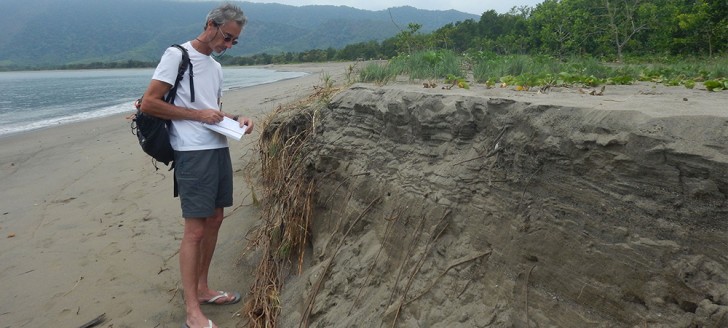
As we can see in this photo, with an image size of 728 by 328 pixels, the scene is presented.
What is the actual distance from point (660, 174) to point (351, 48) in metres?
59.9

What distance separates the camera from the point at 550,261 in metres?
2.28

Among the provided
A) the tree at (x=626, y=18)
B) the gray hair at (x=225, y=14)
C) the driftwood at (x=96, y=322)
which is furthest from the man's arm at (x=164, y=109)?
the tree at (x=626, y=18)

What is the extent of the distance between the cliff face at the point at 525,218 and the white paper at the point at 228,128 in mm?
826

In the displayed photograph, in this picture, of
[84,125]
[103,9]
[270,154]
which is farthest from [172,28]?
[270,154]

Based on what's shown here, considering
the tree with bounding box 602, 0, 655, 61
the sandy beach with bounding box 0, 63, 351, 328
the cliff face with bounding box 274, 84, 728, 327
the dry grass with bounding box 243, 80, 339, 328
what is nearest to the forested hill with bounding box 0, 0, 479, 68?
the tree with bounding box 602, 0, 655, 61

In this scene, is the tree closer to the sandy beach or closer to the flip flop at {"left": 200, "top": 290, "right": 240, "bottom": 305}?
the sandy beach

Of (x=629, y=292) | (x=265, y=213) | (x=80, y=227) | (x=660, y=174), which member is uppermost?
(x=660, y=174)

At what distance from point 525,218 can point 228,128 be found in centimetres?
193

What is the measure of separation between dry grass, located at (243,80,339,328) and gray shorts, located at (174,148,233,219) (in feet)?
2.42

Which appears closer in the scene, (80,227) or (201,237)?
(201,237)

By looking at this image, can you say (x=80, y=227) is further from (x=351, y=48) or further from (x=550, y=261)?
(x=351, y=48)

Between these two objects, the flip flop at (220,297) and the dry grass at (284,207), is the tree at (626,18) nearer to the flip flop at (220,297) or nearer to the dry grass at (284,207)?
the dry grass at (284,207)

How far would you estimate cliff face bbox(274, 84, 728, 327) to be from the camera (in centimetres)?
191

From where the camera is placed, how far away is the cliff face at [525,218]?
1906 mm
